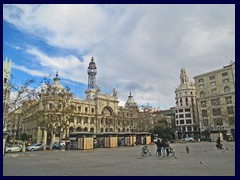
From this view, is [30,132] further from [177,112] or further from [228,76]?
[228,76]

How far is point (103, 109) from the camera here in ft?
255

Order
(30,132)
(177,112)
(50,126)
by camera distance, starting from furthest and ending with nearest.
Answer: (177,112) → (30,132) → (50,126)

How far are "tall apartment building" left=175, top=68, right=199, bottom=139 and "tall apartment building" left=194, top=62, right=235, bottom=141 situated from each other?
8.94m

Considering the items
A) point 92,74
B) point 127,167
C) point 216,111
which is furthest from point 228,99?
point 127,167

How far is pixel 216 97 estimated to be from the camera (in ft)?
236

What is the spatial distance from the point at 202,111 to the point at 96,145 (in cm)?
4689

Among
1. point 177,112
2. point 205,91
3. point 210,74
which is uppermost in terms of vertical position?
point 210,74

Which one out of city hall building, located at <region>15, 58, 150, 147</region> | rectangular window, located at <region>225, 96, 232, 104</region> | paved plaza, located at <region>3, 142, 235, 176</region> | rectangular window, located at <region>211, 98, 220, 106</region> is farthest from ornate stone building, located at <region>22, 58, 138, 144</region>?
paved plaza, located at <region>3, 142, 235, 176</region>

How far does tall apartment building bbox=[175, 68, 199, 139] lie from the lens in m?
84.9

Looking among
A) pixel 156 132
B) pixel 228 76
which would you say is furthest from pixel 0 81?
pixel 228 76

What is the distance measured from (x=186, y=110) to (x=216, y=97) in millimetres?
17084

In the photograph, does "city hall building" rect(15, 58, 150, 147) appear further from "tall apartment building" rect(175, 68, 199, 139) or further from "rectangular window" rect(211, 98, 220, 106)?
"rectangular window" rect(211, 98, 220, 106)
